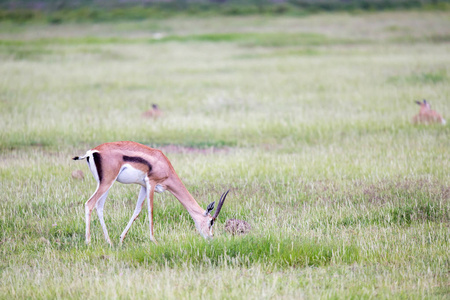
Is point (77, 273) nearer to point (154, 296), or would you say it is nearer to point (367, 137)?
point (154, 296)

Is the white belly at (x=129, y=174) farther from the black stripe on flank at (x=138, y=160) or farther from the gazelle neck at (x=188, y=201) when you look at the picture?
the gazelle neck at (x=188, y=201)

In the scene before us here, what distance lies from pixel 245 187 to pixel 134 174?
3.08 m

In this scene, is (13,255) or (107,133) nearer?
(13,255)

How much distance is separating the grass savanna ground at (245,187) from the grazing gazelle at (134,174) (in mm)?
302

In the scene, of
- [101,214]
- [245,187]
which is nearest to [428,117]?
[245,187]

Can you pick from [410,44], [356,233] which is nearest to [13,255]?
[356,233]

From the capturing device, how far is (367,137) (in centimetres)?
1393

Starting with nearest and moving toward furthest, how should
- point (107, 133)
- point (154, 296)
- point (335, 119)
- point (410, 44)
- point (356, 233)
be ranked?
point (154, 296), point (356, 233), point (107, 133), point (335, 119), point (410, 44)

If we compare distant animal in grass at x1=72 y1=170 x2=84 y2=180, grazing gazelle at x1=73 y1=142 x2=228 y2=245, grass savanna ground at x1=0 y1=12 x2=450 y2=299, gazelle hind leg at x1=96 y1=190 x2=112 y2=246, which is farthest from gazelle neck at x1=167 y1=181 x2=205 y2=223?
distant animal in grass at x1=72 y1=170 x2=84 y2=180

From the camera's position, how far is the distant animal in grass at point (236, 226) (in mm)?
7211

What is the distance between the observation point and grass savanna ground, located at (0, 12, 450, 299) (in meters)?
5.78

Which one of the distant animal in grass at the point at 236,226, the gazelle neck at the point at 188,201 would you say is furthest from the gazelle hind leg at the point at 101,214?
the distant animal in grass at the point at 236,226

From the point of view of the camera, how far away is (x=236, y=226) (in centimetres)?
731

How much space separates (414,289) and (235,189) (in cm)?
439
